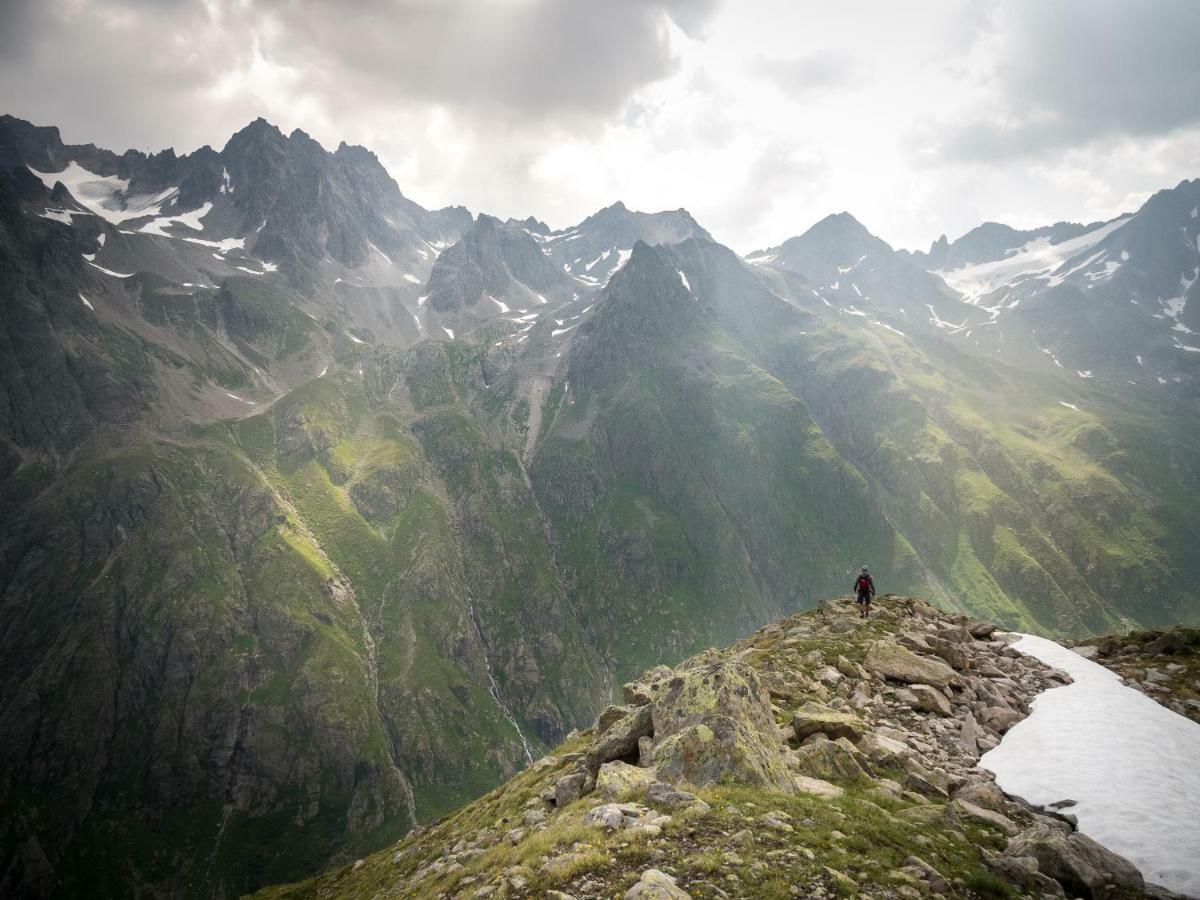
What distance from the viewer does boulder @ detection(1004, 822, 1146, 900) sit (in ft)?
43.3

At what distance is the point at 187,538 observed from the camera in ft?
636

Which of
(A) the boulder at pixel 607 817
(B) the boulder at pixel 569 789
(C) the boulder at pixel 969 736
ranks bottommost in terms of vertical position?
(C) the boulder at pixel 969 736

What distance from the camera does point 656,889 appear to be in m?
11.0

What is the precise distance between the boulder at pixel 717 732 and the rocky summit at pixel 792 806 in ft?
0.23

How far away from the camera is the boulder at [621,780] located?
17.4 metres

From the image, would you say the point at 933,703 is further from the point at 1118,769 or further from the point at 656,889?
the point at 656,889

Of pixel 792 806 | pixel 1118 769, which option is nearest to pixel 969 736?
pixel 1118 769

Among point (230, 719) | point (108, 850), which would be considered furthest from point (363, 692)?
point (108, 850)

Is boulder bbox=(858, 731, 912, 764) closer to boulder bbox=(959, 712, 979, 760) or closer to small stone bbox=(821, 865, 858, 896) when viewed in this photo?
boulder bbox=(959, 712, 979, 760)

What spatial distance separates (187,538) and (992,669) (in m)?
242

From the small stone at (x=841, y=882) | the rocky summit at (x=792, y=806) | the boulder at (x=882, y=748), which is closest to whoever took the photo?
the small stone at (x=841, y=882)

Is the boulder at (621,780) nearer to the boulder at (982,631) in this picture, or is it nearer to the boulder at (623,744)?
the boulder at (623,744)

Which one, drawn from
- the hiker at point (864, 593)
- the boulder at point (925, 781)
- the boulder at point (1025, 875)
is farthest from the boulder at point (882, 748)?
the hiker at point (864, 593)

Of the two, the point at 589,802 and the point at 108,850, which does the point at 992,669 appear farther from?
the point at 108,850
